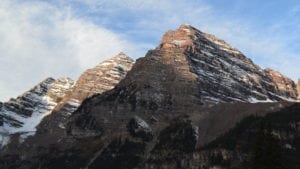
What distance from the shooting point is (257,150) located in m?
93.0

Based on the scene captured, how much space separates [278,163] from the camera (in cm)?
9056

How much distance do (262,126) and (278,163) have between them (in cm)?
661

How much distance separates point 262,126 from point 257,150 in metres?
3.89

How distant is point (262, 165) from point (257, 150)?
7.84 feet

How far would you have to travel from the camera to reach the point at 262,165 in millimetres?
91625

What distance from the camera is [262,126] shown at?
9500 centimetres

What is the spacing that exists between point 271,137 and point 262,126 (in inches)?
90.5

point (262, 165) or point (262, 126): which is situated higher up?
point (262, 126)

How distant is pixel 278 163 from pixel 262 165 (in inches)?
89.5

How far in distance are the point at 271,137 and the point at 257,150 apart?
8.92 feet
